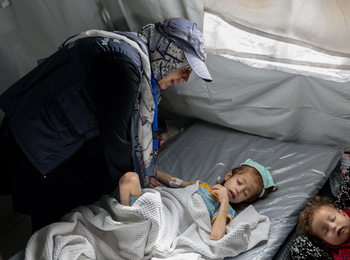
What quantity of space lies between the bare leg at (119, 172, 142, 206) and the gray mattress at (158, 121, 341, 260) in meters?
0.52

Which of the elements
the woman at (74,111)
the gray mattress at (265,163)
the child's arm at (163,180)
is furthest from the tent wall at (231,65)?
the child's arm at (163,180)

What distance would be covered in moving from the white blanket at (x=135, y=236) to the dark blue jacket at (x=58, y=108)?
27cm

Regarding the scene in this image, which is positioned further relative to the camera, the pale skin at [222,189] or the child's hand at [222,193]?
the child's hand at [222,193]

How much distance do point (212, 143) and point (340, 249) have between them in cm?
97

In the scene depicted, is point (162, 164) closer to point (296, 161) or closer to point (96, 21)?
point (296, 161)

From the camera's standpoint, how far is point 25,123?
44.0 inches

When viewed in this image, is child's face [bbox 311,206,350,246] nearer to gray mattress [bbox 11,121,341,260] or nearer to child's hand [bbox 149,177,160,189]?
gray mattress [bbox 11,121,341,260]

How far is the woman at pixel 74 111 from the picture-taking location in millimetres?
1083

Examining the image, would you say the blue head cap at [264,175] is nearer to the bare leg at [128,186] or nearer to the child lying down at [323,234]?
the child lying down at [323,234]

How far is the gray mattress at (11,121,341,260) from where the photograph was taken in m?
1.42

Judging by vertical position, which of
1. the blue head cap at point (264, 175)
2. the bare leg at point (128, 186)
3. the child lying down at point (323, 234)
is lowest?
the child lying down at point (323, 234)

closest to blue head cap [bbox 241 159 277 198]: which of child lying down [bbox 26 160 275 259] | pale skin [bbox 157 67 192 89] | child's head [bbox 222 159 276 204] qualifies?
Answer: child's head [bbox 222 159 276 204]

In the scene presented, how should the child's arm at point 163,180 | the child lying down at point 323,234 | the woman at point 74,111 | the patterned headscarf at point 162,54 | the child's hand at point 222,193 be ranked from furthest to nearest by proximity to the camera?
the child's arm at point 163,180 → the child's hand at point 222,193 → the patterned headscarf at point 162,54 → the child lying down at point 323,234 → the woman at point 74,111

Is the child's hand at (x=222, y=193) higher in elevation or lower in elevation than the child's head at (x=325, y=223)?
higher
